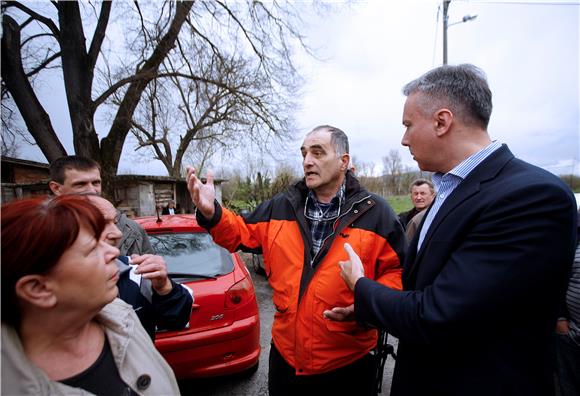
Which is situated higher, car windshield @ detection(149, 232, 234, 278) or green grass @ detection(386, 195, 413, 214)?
car windshield @ detection(149, 232, 234, 278)

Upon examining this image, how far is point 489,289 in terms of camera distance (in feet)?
3.11

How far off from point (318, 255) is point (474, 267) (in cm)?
84

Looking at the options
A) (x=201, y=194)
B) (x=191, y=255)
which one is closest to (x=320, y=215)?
(x=201, y=194)

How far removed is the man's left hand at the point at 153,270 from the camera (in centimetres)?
129

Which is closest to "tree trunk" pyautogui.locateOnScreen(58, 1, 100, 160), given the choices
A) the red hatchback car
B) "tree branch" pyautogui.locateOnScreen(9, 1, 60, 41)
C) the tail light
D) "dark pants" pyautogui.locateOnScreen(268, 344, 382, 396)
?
"tree branch" pyautogui.locateOnScreen(9, 1, 60, 41)

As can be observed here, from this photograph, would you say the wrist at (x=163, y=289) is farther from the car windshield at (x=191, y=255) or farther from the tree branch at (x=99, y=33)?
the tree branch at (x=99, y=33)

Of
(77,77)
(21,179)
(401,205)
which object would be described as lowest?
(401,205)

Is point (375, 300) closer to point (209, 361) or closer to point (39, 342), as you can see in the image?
point (39, 342)

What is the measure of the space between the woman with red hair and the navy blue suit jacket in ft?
A: 2.97

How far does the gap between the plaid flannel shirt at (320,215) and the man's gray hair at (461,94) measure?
32.8 inches

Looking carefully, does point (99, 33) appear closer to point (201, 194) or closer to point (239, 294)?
point (239, 294)

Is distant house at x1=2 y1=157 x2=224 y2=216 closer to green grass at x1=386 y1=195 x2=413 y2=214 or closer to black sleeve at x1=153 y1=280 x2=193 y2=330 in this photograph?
black sleeve at x1=153 y1=280 x2=193 y2=330

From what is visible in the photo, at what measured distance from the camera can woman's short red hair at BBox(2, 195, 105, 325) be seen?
0.81 meters

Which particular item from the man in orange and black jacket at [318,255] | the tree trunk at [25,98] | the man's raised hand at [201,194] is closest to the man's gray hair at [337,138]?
the man in orange and black jacket at [318,255]
